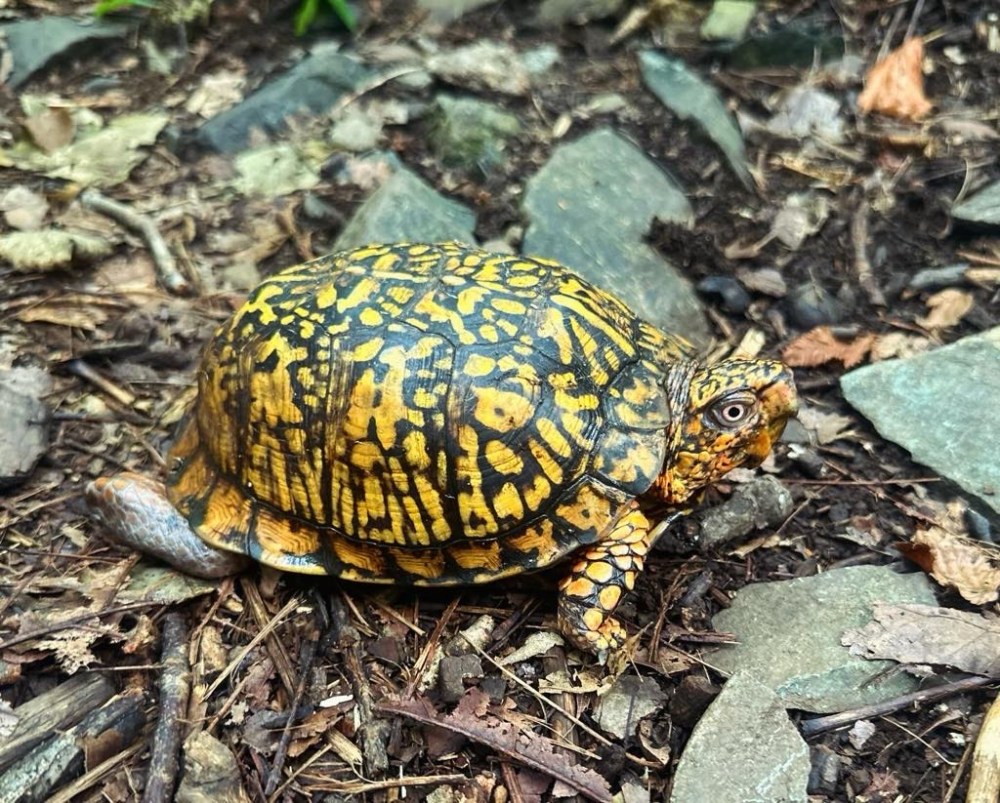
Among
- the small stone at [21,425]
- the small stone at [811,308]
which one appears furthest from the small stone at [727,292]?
the small stone at [21,425]

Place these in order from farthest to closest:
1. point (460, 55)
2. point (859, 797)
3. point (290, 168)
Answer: point (460, 55)
point (290, 168)
point (859, 797)

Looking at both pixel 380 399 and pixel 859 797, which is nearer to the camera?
pixel 859 797

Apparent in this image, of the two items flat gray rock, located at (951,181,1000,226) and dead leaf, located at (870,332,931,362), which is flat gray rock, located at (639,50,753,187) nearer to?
flat gray rock, located at (951,181,1000,226)

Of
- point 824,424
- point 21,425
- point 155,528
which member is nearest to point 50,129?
point 21,425

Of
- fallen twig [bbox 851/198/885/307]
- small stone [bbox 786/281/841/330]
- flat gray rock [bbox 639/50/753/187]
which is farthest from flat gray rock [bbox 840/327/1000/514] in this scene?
flat gray rock [bbox 639/50/753/187]

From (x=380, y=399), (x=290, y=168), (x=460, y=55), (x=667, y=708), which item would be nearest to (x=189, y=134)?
(x=290, y=168)

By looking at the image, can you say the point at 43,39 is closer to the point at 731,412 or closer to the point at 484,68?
the point at 484,68

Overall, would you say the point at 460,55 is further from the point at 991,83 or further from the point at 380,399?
the point at 380,399
